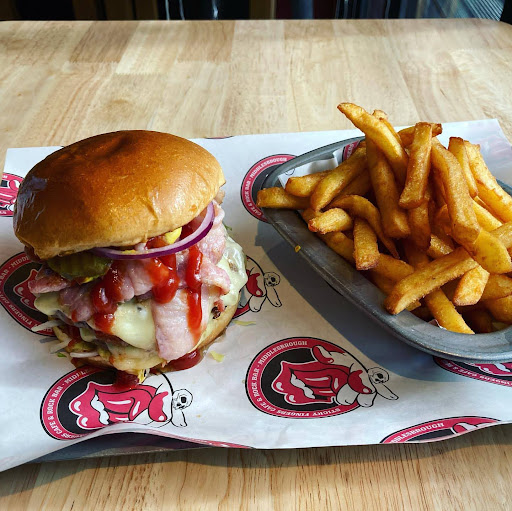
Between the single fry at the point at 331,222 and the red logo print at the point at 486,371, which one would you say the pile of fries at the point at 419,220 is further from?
the red logo print at the point at 486,371

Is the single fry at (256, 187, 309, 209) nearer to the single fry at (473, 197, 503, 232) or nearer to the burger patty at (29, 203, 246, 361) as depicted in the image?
the burger patty at (29, 203, 246, 361)

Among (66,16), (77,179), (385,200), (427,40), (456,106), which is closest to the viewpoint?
(77,179)

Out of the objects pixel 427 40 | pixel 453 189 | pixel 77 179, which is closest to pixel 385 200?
pixel 453 189

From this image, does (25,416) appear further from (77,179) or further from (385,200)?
(385,200)

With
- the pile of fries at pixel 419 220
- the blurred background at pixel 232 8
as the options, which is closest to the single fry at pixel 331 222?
the pile of fries at pixel 419 220

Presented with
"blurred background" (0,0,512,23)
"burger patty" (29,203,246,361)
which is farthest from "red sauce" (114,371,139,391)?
"blurred background" (0,0,512,23)

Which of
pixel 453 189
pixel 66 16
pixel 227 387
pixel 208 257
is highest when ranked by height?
pixel 453 189
